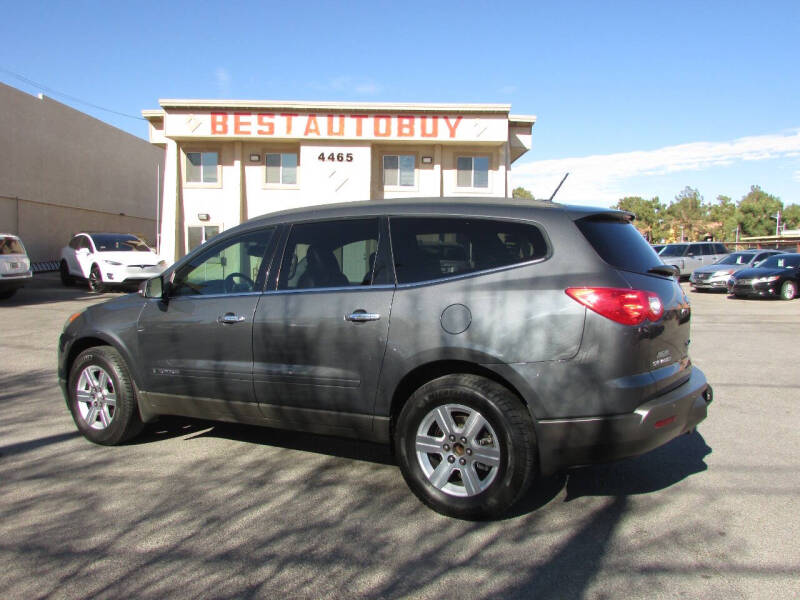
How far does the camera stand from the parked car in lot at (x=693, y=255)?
2712 centimetres

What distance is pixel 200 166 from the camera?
2375cm

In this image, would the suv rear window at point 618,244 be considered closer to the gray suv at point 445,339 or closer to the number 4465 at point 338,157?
the gray suv at point 445,339

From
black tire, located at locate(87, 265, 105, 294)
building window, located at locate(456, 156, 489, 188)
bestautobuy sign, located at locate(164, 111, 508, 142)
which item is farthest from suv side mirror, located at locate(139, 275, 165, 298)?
building window, located at locate(456, 156, 489, 188)

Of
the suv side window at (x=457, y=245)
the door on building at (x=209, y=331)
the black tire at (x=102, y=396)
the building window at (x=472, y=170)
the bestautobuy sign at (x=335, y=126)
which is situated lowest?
the black tire at (x=102, y=396)

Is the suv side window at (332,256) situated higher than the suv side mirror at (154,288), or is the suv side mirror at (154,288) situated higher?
the suv side window at (332,256)

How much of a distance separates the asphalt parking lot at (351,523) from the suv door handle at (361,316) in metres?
1.13

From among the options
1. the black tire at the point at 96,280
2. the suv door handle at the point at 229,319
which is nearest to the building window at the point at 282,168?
the black tire at the point at 96,280

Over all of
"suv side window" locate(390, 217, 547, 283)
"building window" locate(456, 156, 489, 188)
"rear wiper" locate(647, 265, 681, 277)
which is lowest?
"rear wiper" locate(647, 265, 681, 277)

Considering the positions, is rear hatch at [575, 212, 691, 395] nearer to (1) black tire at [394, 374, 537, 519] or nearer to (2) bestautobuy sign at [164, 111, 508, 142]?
(1) black tire at [394, 374, 537, 519]

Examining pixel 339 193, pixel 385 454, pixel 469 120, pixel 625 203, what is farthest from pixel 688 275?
pixel 625 203

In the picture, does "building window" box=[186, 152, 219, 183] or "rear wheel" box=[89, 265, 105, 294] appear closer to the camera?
"rear wheel" box=[89, 265, 105, 294]

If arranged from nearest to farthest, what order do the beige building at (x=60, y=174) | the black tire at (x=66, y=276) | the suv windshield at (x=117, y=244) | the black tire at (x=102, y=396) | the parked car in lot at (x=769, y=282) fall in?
the black tire at (x=102, y=396) → the parked car in lot at (x=769, y=282) → the suv windshield at (x=117, y=244) → the black tire at (x=66, y=276) → the beige building at (x=60, y=174)

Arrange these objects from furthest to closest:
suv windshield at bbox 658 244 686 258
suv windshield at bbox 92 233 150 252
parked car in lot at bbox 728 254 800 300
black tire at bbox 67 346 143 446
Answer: suv windshield at bbox 658 244 686 258 < suv windshield at bbox 92 233 150 252 < parked car in lot at bbox 728 254 800 300 < black tire at bbox 67 346 143 446

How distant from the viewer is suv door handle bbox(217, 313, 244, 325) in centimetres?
427
